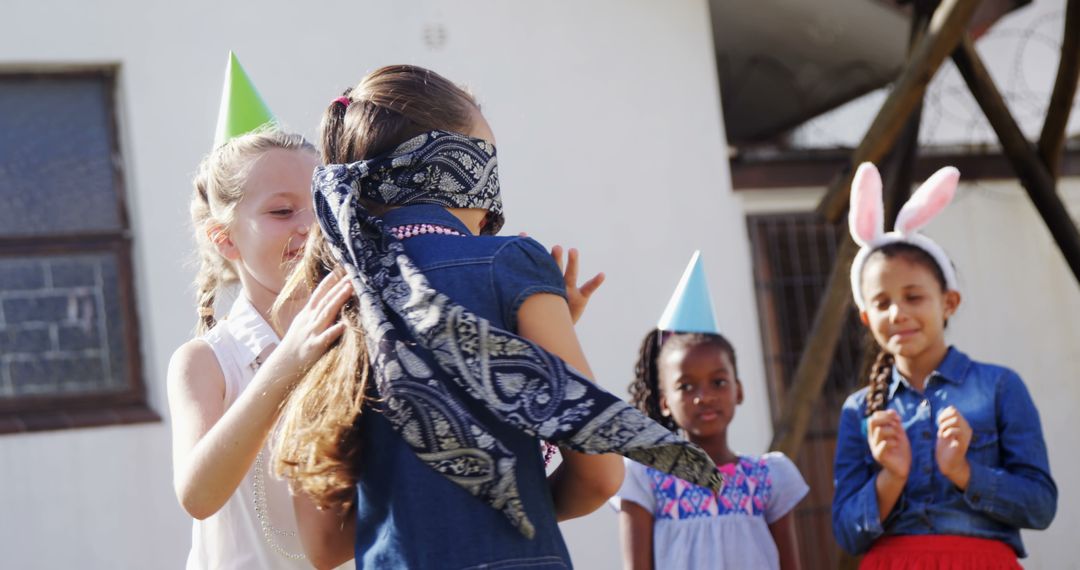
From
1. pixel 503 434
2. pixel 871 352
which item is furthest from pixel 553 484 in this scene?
pixel 871 352

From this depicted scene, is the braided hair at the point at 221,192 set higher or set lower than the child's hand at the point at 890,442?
higher

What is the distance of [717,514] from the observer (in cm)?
324

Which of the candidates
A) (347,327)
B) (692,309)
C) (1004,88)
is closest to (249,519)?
(347,327)

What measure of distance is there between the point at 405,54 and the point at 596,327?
4.36 feet

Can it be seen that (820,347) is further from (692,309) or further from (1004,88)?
(1004,88)

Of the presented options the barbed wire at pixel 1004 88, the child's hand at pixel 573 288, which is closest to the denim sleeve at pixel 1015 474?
the child's hand at pixel 573 288

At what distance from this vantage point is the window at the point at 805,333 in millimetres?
5910

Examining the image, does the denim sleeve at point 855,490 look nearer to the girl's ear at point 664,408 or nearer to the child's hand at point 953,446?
the child's hand at point 953,446

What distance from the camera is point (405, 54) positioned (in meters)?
5.33

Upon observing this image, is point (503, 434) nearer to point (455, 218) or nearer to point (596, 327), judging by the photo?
point (455, 218)

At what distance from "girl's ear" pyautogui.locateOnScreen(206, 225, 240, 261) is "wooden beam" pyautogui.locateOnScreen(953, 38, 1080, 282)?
12.0 ft

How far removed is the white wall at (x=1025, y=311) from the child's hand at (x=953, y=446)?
3264mm

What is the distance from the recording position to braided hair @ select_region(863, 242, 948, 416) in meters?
3.08

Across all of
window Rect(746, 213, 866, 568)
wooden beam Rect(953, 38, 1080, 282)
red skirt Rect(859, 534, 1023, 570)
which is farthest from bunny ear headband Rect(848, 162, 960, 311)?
window Rect(746, 213, 866, 568)
